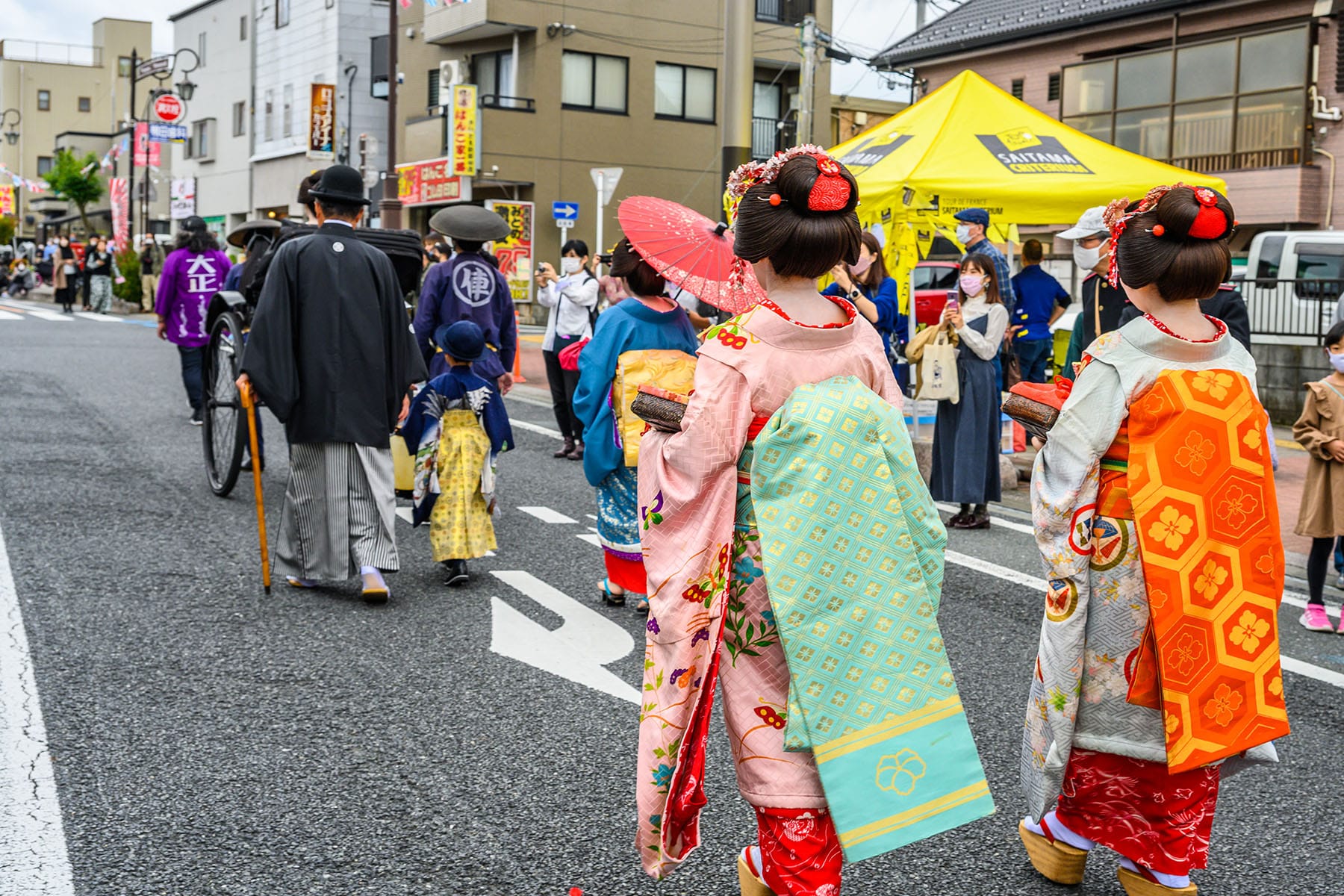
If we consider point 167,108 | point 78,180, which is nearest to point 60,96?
point 78,180

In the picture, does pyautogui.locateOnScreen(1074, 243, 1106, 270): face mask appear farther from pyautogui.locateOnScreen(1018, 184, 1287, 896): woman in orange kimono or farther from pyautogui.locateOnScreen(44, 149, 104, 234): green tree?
pyautogui.locateOnScreen(44, 149, 104, 234): green tree

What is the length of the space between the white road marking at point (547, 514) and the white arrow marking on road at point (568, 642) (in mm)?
1779

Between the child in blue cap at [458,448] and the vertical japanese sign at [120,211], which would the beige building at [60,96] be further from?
the child in blue cap at [458,448]

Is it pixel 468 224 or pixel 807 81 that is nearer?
pixel 468 224

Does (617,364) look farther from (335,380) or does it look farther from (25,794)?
(25,794)

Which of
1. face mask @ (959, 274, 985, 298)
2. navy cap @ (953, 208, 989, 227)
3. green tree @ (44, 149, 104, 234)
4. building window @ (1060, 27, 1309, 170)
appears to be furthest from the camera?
green tree @ (44, 149, 104, 234)

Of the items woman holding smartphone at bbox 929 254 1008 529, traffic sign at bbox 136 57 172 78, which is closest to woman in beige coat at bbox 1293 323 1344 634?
woman holding smartphone at bbox 929 254 1008 529

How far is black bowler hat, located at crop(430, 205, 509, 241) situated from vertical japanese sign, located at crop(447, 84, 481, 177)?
23104 mm

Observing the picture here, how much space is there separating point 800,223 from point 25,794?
280 cm

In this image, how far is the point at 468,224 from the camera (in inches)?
308

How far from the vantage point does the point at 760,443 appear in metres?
2.62

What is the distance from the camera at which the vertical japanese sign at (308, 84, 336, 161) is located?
101ft

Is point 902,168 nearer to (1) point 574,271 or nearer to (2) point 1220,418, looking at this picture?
(1) point 574,271

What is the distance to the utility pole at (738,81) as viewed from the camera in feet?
31.2
